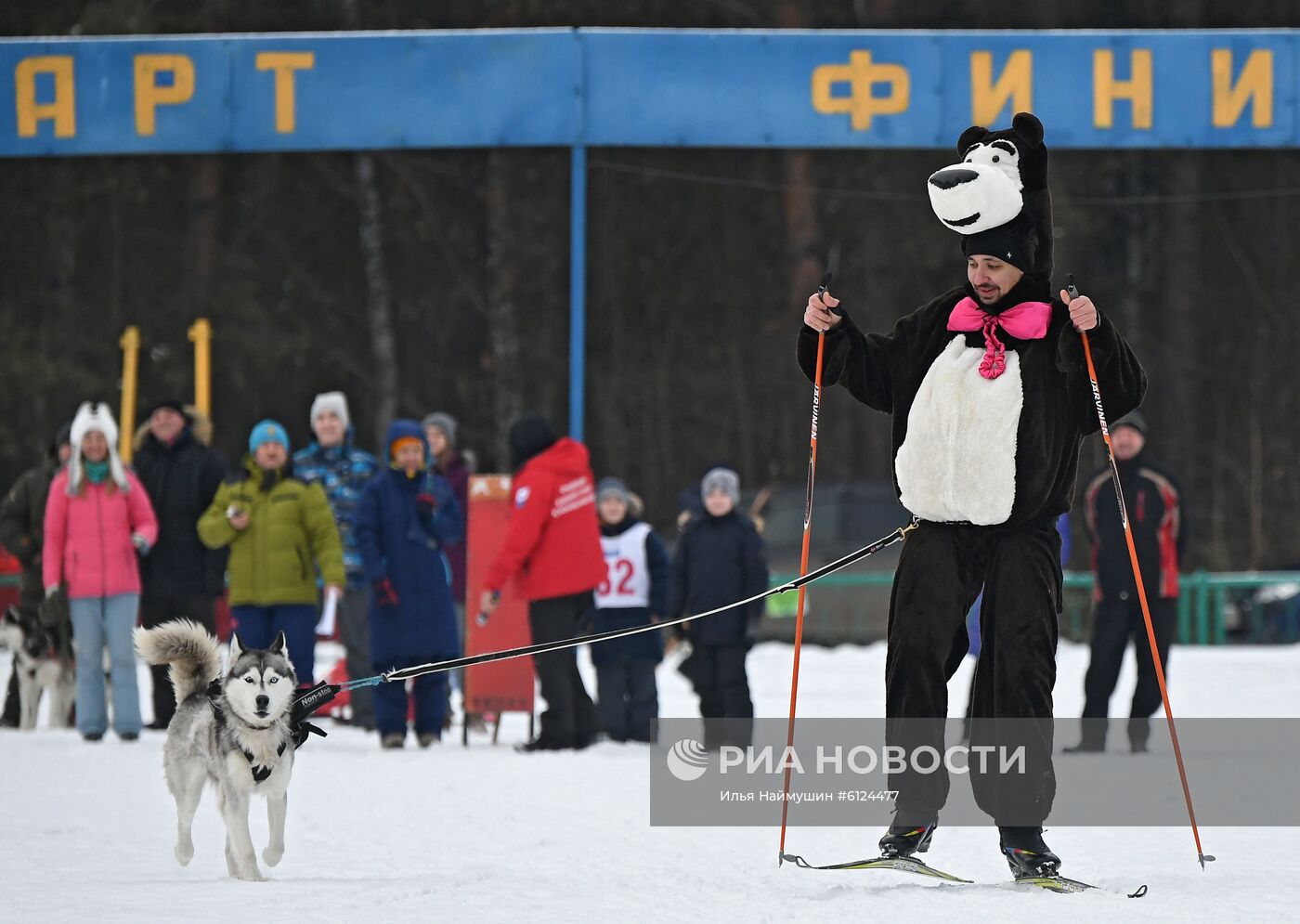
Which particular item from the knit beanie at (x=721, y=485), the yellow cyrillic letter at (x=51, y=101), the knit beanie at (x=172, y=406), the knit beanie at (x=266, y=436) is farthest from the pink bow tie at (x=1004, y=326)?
the yellow cyrillic letter at (x=51, y=101)

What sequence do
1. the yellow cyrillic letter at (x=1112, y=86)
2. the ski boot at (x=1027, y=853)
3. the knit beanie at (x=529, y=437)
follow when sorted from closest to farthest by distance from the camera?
1. the ski boot at (x=1027, y=853)
2. the knit beanie at (x=529, y=437)
3. the yellow cyrillic letter at (x=1112, y=86)

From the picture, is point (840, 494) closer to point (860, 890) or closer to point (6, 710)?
point (6, 710)

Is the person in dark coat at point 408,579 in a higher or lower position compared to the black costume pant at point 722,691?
higher

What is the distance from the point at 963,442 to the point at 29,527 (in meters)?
6.70

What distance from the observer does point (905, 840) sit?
518 centimetres

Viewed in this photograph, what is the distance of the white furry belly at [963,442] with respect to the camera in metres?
5.13

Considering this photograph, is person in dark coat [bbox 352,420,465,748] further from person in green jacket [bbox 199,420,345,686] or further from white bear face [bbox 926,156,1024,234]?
white bear face [bbox 926,156,1024,234]

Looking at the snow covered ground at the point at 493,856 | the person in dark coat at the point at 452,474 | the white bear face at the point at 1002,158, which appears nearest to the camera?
the snow covered ground at the point at 493,856

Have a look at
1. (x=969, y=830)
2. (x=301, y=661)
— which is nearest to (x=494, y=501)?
(x=301, y=661)

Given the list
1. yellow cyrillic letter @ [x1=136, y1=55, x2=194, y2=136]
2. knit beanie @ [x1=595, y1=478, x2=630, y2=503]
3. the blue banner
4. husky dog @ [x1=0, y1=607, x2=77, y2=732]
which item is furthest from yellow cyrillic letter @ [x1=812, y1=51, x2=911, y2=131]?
husky dog @ [x1=0, y1=607, x2=77, y2=732]

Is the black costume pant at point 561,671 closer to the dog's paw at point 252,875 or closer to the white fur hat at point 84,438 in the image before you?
the white fur hat at point 84,438

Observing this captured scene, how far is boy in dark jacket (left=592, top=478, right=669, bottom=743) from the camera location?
390 inches

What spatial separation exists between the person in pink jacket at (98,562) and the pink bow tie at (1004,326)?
18.8 ft

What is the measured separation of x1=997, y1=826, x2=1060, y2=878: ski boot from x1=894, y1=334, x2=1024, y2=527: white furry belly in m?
0.78
